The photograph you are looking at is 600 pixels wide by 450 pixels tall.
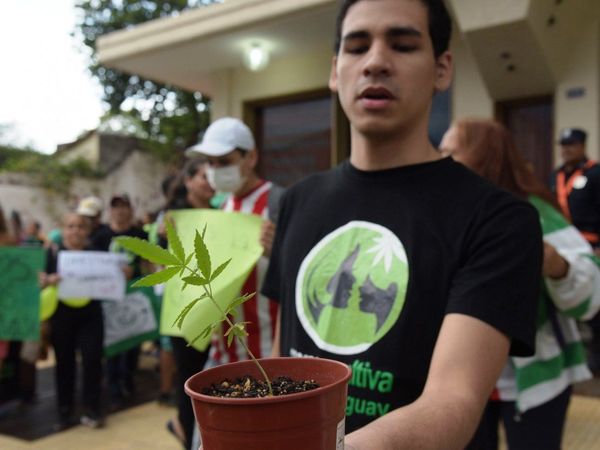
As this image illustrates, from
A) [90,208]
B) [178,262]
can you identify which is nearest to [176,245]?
[178,262]

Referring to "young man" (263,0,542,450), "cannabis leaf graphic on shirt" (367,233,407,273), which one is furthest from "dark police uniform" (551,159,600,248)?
"cannabis leaf graphic on shirt" (367,233,407,273)

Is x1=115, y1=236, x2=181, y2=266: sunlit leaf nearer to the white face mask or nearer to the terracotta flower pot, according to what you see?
the terracotta flower pot

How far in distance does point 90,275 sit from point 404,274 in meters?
4.07

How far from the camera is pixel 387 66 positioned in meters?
1.33

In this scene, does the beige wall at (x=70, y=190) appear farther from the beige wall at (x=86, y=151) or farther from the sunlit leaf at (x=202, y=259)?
the sunlit leaf at (x=202, y=259)

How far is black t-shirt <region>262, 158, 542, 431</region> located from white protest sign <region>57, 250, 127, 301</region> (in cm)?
372

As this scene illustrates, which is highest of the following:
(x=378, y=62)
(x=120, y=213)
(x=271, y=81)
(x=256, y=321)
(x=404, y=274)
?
(x=271, y=81)

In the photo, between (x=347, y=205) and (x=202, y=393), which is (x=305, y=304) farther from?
(x=202, y=393)

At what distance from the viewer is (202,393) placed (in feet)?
2.17

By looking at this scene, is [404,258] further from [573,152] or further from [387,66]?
[573,152]

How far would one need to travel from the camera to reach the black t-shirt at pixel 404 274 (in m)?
1.21

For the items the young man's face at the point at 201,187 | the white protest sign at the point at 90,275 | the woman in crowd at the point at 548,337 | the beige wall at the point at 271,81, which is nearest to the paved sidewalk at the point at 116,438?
the white protest sign at the point at 90,275

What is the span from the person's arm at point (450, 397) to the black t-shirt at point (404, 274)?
4 centimetres

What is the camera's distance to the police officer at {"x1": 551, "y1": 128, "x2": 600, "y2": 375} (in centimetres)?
496
